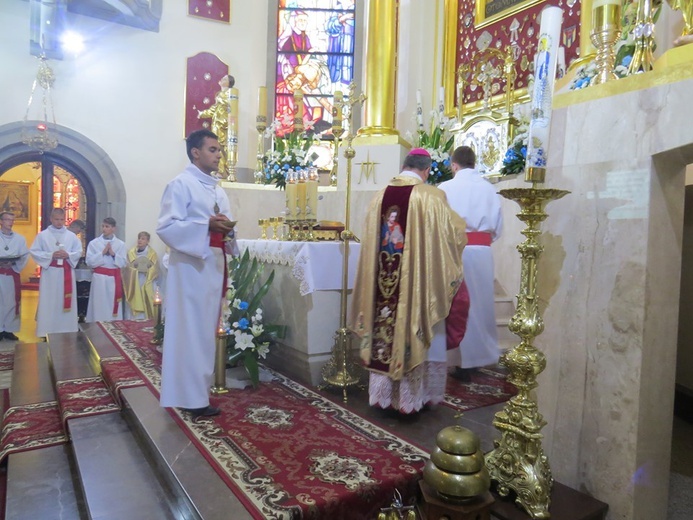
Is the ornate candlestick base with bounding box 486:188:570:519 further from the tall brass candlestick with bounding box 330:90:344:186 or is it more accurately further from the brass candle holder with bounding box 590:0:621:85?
the tall brass candlestick with bounding box 330:90:344:186

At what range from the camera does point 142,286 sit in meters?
7.94

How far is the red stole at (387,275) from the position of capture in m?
3.11

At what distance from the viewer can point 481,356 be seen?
4.15 meters

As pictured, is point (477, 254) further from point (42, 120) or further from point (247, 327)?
point (42, 120)

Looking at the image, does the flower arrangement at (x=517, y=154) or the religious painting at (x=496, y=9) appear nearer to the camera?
the flower arrangement at (x=517, y=154)

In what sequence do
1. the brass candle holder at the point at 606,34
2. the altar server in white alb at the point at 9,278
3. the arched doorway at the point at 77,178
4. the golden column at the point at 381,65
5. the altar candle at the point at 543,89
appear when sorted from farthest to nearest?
the arched doorway at the point at 77,178, the altar server in white alb at the point at 9,278, the golden column at the point at 381,65, the brass candle holder at the point at 606,34, the altar candle at the point at 543,89

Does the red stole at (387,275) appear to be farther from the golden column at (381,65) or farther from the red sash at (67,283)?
the red sash at (67,283)

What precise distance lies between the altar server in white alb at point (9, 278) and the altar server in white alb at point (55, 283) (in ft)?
1.08

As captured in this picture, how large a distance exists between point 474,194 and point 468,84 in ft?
13.0

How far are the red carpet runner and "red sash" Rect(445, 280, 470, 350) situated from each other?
0.77 metres

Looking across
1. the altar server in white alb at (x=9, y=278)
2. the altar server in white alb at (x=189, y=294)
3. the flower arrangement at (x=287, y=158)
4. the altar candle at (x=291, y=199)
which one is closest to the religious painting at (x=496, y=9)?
the flower arrangement at (x=287, y=158)

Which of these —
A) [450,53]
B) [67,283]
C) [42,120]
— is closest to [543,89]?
[450,53]

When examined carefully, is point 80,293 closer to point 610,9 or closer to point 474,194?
point 474,194

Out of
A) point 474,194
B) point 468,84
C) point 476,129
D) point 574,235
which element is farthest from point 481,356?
point 468,84
